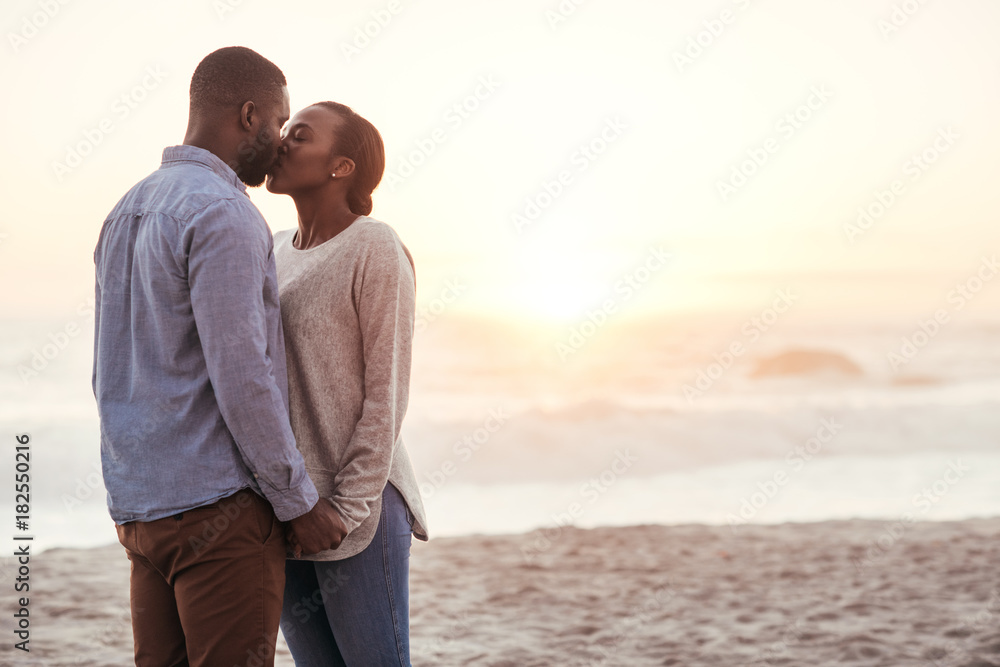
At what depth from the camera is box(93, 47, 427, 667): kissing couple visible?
1.57 m

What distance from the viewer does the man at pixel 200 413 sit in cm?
155

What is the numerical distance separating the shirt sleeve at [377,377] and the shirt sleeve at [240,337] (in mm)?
→ 179

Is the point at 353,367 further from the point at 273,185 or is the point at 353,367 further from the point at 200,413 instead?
the point at 273,185

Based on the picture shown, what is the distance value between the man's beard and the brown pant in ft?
2.28

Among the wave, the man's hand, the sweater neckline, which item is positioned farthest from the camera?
the wave

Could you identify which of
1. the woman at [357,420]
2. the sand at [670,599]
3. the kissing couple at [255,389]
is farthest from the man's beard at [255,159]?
the sand at [670,599]

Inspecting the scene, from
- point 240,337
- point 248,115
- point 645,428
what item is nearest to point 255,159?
point 248,115

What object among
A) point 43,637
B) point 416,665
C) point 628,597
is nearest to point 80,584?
point 43,637

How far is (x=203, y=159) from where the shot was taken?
68.2 inches

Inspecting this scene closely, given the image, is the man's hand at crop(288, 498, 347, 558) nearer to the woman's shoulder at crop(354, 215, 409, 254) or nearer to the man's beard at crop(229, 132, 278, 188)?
the woman's shoulder at crop(354, 215, 409, 254)

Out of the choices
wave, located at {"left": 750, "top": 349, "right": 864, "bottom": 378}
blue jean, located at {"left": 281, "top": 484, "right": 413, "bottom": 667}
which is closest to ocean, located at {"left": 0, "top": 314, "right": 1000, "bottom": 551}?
wave, located at {"left": 750, "top": 349, "right": 864, "bottom": 378}

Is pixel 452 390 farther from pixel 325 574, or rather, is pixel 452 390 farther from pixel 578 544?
pixel 325 574

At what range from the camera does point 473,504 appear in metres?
8.58

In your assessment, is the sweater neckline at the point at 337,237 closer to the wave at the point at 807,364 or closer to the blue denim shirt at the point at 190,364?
the blue denim shirt at the point at 190,364
